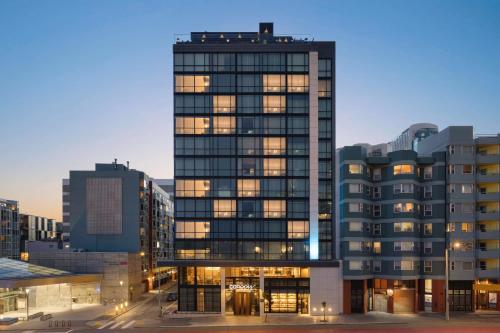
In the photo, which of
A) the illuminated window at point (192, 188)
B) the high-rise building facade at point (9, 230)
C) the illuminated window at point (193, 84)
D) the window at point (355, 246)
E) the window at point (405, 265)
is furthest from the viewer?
the high-rise building facade at point (9, 230)

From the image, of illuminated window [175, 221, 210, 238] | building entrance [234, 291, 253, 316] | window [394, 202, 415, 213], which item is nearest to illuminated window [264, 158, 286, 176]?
illuminated window [175, 221, 210, 238]

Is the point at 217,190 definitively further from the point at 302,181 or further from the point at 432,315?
the point at 432,315

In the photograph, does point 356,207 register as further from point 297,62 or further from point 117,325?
point 117,325

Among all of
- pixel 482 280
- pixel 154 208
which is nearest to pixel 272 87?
pixel 482 280

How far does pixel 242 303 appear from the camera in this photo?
81125 millimetres

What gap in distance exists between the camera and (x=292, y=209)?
84938 mm

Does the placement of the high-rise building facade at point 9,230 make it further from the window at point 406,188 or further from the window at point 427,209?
the window at point 427,209

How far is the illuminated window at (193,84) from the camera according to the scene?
86.4m

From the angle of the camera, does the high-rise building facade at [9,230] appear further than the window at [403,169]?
Yes

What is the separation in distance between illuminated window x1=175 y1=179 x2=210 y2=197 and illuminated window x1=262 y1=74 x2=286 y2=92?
19.6 m

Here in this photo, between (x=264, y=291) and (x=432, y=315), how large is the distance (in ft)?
89.3

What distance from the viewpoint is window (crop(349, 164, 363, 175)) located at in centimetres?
8438

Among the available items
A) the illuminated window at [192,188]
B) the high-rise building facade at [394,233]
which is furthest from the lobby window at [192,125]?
the high-rise building facade at [394,233]

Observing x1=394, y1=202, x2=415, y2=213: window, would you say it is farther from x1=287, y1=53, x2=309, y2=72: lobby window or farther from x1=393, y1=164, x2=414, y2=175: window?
x1=287, y1=53, x2=309, y2=72: lobby window
